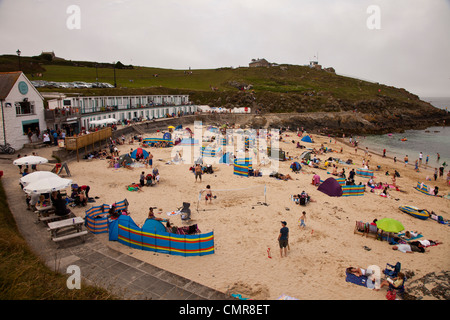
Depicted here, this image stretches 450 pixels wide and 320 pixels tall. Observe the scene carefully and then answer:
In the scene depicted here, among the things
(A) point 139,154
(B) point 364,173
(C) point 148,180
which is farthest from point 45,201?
(B) point 364,173

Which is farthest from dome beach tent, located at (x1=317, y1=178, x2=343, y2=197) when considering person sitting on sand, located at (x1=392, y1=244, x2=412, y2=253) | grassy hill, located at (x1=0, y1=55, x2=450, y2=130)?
grassy hill, located at (x1=0, y1=55, x2=450, y2=130)

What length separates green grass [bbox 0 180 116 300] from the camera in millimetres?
5473

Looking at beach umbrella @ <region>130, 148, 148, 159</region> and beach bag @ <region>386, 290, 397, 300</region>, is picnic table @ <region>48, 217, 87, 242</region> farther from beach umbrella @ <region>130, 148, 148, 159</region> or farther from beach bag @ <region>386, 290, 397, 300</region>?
beach umbrella @ <region>130, 148, 148, 159</region>

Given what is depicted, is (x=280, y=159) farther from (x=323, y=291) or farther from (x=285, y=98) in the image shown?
(x=285, y=98)

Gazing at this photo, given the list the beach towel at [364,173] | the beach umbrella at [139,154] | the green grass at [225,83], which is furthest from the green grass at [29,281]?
the green grass at [225,83]

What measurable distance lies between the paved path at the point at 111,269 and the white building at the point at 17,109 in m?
13.3

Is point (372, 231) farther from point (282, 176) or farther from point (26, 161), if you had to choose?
point (26, 161)

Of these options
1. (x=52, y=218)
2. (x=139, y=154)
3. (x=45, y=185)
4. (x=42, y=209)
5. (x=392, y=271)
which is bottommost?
(x=392, y=271)

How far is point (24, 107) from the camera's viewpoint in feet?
73.0

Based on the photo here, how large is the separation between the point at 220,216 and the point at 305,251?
14.8 feet

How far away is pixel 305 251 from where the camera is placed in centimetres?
1111

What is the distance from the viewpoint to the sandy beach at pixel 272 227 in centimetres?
907

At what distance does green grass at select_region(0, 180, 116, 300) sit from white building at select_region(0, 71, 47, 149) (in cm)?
1642

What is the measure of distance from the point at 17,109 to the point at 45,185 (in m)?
14.9
